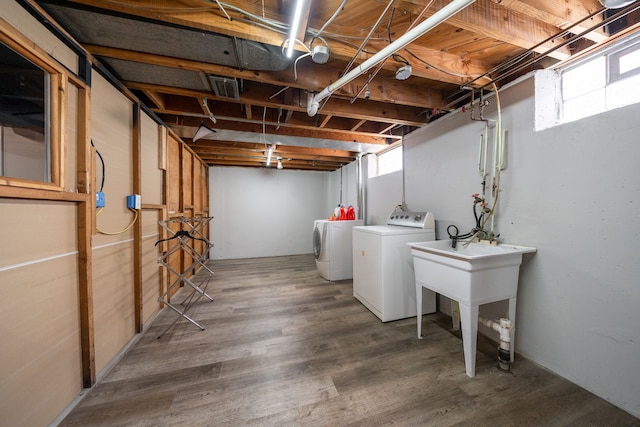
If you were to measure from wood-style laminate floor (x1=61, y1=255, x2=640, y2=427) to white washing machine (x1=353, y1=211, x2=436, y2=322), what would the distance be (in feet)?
0.49

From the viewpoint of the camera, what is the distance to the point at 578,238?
1.34m

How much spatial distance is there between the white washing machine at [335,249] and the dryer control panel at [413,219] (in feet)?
2.96

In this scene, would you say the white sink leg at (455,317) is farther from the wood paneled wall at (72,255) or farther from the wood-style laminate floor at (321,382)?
the wood paneled wall at (72,255)

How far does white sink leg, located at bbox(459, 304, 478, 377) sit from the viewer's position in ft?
4.55

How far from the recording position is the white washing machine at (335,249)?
346 cm

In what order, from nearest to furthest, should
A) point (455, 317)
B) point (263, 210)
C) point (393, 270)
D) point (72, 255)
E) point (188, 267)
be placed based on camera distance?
point (72, 255), point (455, 317), point (393, 270), point (188, 267), point (263, 210)

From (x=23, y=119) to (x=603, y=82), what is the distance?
3265 millimetres

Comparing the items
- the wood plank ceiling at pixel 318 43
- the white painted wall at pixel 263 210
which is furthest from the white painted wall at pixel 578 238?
the white painted wall at pixel 263 210

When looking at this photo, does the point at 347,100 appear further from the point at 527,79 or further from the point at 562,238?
the point at 562,238

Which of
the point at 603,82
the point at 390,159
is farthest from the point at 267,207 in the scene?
the point at 603,82

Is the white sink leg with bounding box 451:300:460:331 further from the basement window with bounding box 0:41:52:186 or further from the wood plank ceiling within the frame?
the basement window with bounding box 0:41:52:186

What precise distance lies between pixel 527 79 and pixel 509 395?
2.18 metres

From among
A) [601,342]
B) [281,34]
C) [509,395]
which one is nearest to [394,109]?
[281,34]

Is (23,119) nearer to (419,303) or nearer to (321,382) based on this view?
(321,382)
